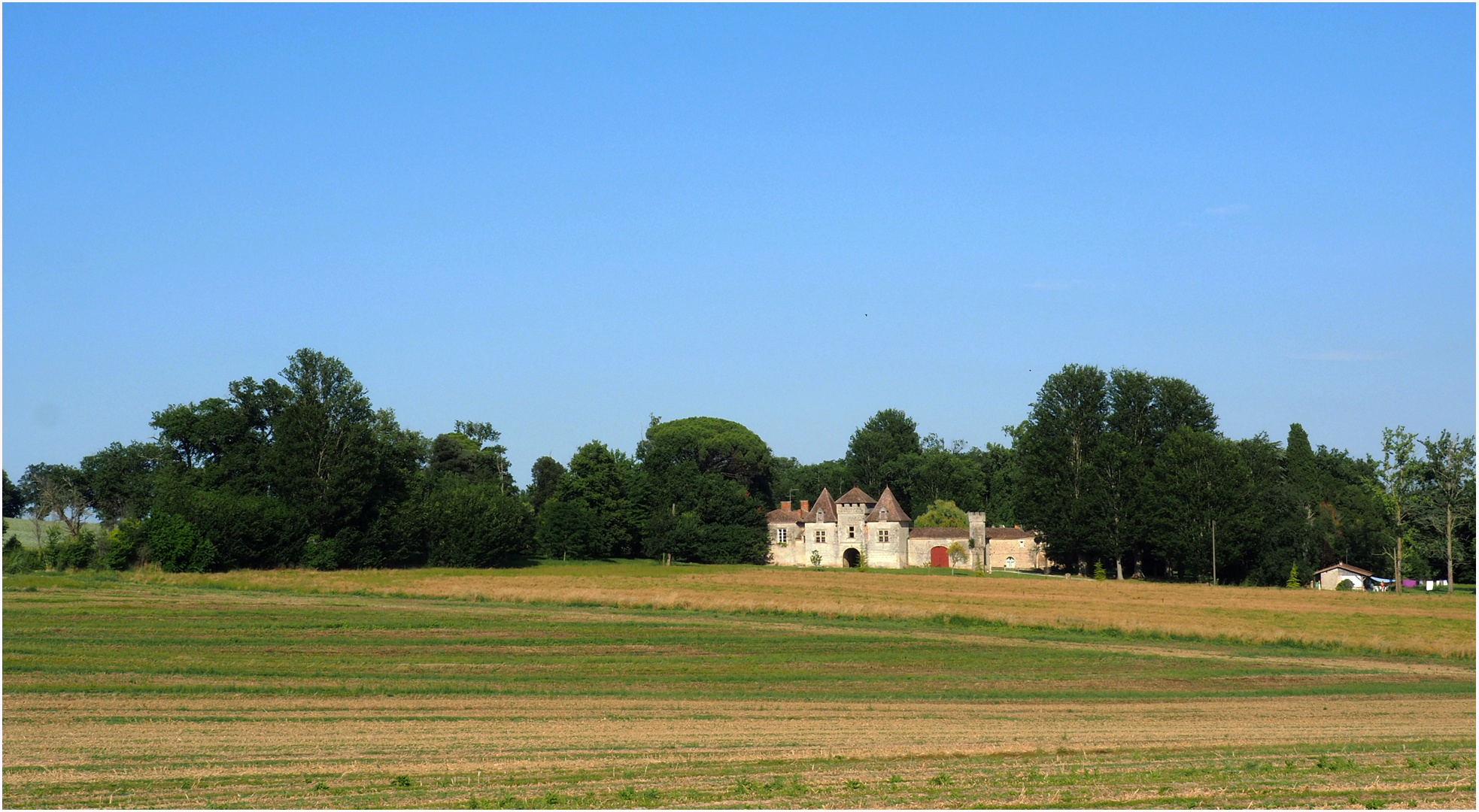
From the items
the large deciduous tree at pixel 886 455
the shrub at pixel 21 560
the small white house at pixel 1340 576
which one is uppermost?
the large deciduous tree at pixel 886 455

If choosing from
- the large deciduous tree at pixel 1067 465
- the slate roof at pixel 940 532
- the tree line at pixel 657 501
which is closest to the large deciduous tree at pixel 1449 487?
the tree line at pixel 657 501

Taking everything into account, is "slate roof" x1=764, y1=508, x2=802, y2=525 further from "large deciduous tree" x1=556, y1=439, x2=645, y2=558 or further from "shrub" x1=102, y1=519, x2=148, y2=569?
"shrub" x1=102, y1=519, x2=148, y2=569

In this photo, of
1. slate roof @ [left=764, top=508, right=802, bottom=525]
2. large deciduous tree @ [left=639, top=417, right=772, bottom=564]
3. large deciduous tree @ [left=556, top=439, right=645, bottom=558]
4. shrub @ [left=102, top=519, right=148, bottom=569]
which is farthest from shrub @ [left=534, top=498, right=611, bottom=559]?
shrub @ [left=102, top=519, right=148, bottom=569]

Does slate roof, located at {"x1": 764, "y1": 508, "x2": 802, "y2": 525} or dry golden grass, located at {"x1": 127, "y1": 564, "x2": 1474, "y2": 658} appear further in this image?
slate roof, located at {"x1": 764, "y1": 508, "x2": 802, "y2": 525}

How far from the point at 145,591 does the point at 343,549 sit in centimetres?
2594

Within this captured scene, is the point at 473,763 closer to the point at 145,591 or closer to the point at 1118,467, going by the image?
the point at 145,591

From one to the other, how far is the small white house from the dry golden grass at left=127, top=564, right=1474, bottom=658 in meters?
12.4

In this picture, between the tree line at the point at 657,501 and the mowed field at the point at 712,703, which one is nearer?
the mowed field at the point at 712,703

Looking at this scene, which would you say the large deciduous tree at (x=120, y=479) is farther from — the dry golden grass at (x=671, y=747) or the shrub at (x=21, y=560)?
the dry golden grass at (x=671, y=747)

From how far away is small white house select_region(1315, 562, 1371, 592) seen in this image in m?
76.6

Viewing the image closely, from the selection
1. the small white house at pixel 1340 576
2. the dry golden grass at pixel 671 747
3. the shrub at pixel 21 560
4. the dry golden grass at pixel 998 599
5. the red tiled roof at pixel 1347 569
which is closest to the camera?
the dry golden grass at pixel 671 747

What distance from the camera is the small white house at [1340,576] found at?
7662cm

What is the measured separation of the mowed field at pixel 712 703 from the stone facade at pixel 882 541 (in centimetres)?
4472

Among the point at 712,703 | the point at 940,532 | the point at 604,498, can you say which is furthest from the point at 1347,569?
the point at 712,703
